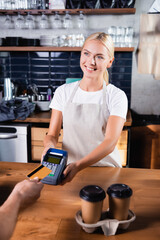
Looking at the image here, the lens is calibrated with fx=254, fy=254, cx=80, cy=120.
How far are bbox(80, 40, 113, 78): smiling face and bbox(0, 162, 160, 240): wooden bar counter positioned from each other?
26.2 inches

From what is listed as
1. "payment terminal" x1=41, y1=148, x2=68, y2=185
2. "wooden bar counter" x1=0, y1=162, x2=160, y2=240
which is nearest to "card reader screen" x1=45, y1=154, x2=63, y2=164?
"payment terminal" x1=41, y1=148, x2=68, y2=185

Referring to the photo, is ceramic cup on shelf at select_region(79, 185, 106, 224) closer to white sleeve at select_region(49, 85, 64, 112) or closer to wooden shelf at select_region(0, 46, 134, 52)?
white sleeve at select_region(49, 85, 64, 112)

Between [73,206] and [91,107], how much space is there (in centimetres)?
87

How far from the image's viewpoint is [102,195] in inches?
34.4

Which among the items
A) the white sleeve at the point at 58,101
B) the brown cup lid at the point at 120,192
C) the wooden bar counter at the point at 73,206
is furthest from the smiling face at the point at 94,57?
the brown cup lid at the point at 120,192

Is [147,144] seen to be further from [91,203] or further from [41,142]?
[91,203]

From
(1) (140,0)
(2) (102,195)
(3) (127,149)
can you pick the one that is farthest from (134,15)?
(2) (102,195)

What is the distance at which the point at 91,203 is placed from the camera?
33.9 inches

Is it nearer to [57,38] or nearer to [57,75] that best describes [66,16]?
[57,38]

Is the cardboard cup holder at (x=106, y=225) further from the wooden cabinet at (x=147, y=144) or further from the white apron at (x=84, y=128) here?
the wooden cabinet at (x=147, y=144)

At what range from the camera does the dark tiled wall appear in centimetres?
339

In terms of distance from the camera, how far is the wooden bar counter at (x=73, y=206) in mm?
904

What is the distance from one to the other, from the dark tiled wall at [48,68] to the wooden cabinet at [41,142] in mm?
853

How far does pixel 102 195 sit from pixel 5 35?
3195 millimetres
